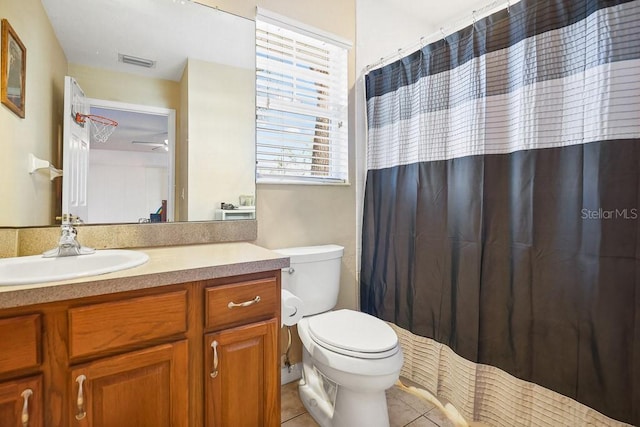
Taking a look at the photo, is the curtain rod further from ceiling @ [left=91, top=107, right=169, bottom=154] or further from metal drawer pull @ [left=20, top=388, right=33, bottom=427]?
metal drawer pull @ [left=20, top=388, right=33, bottom=427]

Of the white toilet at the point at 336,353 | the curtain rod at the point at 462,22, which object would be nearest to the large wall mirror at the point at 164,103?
the white toilet at the point at 336,353

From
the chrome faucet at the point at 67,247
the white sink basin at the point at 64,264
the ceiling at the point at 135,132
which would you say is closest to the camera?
the white sink basin at the point at 64,264

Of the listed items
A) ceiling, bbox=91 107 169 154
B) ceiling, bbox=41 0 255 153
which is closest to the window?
ceiling, bbox=41 0 255 153

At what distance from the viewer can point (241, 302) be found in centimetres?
103

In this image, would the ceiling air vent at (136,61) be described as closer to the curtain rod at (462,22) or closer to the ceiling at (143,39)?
the ceiling at (143,39)

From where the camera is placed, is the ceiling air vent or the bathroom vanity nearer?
→ the bathroom vanity

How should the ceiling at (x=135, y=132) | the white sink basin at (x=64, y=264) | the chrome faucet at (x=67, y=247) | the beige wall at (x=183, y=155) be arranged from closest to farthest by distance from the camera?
the white sink basin at (x=64, y=264), the chrome faucet at (x=67, y=247), the ceiling at (x=135, y=132), the beige wall at (x=183, y=155)

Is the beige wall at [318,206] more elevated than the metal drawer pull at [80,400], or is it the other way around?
the beige wall at [318,206]

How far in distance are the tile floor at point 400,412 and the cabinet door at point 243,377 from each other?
474 mm

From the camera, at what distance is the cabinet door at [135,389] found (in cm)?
81

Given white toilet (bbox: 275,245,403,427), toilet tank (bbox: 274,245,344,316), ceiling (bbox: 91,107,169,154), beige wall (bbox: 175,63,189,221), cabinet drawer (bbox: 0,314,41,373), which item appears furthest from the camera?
toilet tank (bbox: 274,245,344,316)

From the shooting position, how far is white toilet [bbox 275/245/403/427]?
3.97 ft

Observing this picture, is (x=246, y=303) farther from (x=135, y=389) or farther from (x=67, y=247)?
(x=67, y=247)

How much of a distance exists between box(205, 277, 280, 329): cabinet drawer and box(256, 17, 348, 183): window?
2.53 ft
